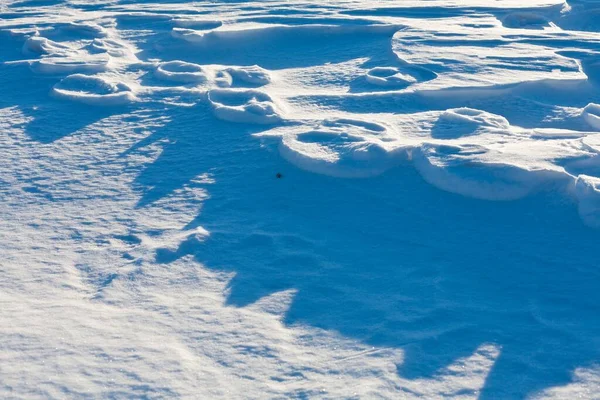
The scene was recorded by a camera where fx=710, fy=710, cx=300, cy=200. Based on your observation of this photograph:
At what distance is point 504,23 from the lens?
5.27m

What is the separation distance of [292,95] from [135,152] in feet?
3.27

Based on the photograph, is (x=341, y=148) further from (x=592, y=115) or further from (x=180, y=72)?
(x=180, y=72)

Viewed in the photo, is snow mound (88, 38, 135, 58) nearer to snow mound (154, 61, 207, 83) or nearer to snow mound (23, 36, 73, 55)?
snow mound (23, 36, 73, 55)

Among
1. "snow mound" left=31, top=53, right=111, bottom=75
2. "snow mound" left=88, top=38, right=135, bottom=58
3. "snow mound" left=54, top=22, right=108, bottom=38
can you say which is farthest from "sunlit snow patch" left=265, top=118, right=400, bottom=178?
"snow mound" left=54, top=22, right=108, bottom=38

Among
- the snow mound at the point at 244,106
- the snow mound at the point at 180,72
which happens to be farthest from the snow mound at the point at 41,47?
the snow mound at the point at 244,106

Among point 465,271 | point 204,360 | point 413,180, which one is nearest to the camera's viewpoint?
point 204,360

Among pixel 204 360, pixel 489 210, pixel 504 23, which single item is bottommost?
pixel 204 360

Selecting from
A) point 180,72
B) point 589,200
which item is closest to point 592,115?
point 589,200

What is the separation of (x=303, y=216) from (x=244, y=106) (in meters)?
1.03

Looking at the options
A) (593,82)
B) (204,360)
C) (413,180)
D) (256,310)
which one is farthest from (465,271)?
(593,82)

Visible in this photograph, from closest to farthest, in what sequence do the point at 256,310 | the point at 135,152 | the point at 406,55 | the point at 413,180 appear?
the point at 256,310 < the point at 413,180 < the point at 135,152 < the point at 406,55

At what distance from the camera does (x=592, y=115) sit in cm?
362

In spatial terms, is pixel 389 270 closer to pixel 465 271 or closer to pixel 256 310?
pixel 465 271

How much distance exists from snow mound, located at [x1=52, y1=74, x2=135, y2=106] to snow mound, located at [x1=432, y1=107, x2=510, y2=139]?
5.72 feet
